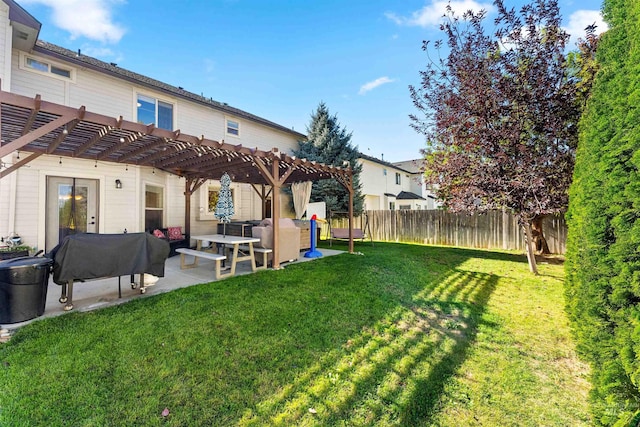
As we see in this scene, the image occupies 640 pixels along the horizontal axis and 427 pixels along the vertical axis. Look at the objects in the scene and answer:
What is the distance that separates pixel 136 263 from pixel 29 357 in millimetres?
1676

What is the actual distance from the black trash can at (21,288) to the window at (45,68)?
631 cm

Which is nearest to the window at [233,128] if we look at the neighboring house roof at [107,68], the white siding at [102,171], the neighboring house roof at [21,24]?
the white siding at [102,171]

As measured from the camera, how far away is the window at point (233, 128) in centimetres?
1133

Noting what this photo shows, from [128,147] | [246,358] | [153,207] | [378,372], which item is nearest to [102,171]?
[153,207]

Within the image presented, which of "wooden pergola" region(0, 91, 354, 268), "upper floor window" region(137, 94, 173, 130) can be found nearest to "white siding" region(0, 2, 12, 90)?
"wooden pergola" region(0, 91, 354, 268)

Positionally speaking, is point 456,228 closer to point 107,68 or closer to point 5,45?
point 107,68

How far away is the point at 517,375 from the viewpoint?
2.63 metres

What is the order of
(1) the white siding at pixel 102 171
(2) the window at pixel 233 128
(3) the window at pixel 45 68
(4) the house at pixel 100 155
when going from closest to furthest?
(4) the house at pixel 100 155 < (1) the white siding at pixel 102 171 < (3) the window at pixel 45 68 < (2) the window at pixel 233 128

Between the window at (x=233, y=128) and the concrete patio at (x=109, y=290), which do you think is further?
the window at (x=233, y=128)

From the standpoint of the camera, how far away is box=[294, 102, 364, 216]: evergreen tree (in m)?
13.7

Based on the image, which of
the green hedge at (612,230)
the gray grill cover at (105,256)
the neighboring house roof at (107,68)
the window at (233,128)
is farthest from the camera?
the window at (233,128)

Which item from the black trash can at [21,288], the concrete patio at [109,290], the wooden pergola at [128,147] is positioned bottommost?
the concrete patio at [109,290]

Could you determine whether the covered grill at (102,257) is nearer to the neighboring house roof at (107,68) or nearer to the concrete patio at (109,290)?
the concrete patio at (109,290)

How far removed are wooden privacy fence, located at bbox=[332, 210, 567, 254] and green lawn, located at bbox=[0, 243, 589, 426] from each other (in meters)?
6.08
